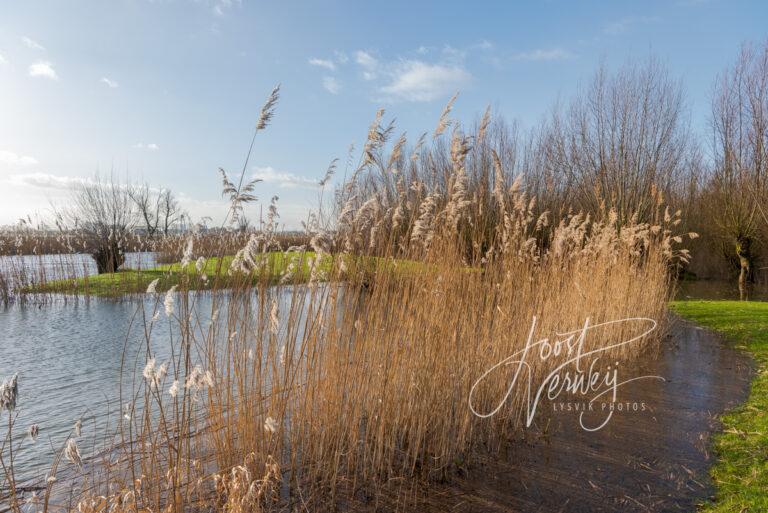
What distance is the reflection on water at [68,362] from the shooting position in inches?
140

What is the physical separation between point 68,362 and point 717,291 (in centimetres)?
2058

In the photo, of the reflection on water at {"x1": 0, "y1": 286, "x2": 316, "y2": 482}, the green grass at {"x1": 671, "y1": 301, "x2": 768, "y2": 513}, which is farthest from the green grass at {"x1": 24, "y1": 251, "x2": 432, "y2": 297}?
the green grass at {"x1": 671, "y1": 301, "x2": 768, "y2": 513}

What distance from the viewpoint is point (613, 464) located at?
3047mm

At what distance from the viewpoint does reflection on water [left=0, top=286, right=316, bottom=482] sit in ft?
11.7

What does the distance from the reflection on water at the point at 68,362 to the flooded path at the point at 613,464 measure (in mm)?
1826

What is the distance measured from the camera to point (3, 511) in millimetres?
2518

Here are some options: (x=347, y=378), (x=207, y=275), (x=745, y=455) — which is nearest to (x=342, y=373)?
(x=347, y=378)

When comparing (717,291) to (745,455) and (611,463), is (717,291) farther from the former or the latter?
(611,463)

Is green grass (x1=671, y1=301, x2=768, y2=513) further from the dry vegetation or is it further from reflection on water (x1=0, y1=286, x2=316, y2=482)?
reflection on water (x1=0, y1=286, x2=316, y2=482)

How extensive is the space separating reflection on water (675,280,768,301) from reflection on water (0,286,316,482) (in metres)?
15.4

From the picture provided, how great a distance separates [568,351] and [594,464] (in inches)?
60.5

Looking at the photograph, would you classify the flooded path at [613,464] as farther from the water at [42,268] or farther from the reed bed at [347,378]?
the water at [42,268]

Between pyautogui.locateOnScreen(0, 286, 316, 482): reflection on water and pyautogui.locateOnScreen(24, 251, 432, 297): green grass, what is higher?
pyautogui.locateOnScreen(24, 251, 432, 297): green grass

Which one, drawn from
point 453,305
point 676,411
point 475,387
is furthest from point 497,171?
point 676,411
